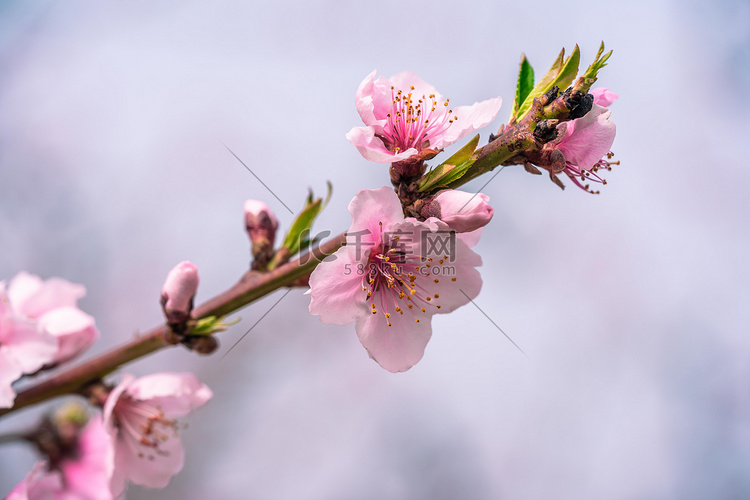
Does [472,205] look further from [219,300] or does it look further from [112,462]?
[112,462]

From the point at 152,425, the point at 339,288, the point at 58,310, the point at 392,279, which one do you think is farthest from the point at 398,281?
the point at 58,310

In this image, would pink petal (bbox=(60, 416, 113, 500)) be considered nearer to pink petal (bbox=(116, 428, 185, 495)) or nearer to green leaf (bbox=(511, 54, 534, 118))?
pink petal (bbox=(116, 428, 185, 495))

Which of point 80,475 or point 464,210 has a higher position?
point 464,210

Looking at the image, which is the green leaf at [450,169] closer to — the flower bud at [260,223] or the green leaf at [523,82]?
the green leaf at [523,82]

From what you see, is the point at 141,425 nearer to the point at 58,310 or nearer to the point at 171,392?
the point at 171,392

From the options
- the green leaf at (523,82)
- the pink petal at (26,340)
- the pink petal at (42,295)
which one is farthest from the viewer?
the pink petal at (42,295)

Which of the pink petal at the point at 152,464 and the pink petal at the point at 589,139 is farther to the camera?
the pink petal at the point at 152,464

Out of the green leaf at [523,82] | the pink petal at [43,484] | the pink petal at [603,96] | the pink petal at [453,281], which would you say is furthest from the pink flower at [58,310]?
the pink petal at [603,96]
